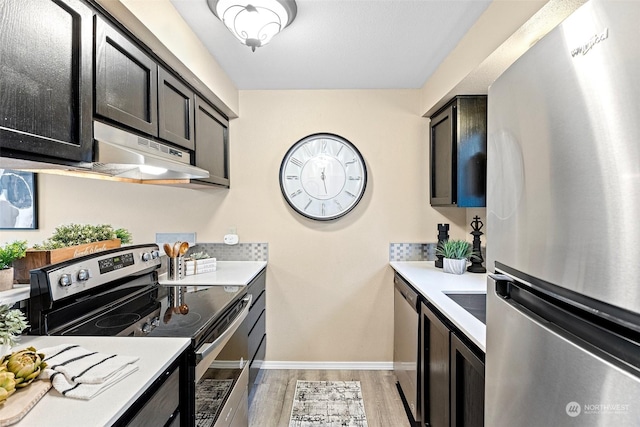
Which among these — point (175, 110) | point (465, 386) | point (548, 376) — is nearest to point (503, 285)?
point (548, 376)

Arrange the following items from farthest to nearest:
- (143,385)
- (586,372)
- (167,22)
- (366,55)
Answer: (366,55) < (167,22) < (143,385) < (586,372)

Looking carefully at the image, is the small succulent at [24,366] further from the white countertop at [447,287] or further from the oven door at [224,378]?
the white countertop at [447,287]

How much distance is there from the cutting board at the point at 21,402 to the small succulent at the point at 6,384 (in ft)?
0.06

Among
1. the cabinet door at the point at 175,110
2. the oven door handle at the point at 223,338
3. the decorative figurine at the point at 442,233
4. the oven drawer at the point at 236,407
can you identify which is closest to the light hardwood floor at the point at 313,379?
the oven drawer at the point at 236,407

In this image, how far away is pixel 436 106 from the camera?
2541 mm

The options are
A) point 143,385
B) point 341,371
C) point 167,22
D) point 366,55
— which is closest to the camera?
point 143,385

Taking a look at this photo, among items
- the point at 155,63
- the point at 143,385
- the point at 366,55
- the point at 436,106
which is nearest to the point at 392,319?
the point at 436,106

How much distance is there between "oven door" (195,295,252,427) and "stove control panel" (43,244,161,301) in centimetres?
59

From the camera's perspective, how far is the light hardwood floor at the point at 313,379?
2.19 metres

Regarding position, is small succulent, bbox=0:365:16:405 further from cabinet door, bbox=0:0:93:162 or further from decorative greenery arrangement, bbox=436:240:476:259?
decorative greenery arrangement, bbox=436:240:476:259

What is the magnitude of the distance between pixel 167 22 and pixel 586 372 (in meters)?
1.95

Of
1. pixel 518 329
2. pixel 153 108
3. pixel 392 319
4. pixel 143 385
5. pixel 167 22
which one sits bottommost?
pixel 392 319

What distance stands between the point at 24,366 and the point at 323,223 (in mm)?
2198

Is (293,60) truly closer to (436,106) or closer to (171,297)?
(436,106)
